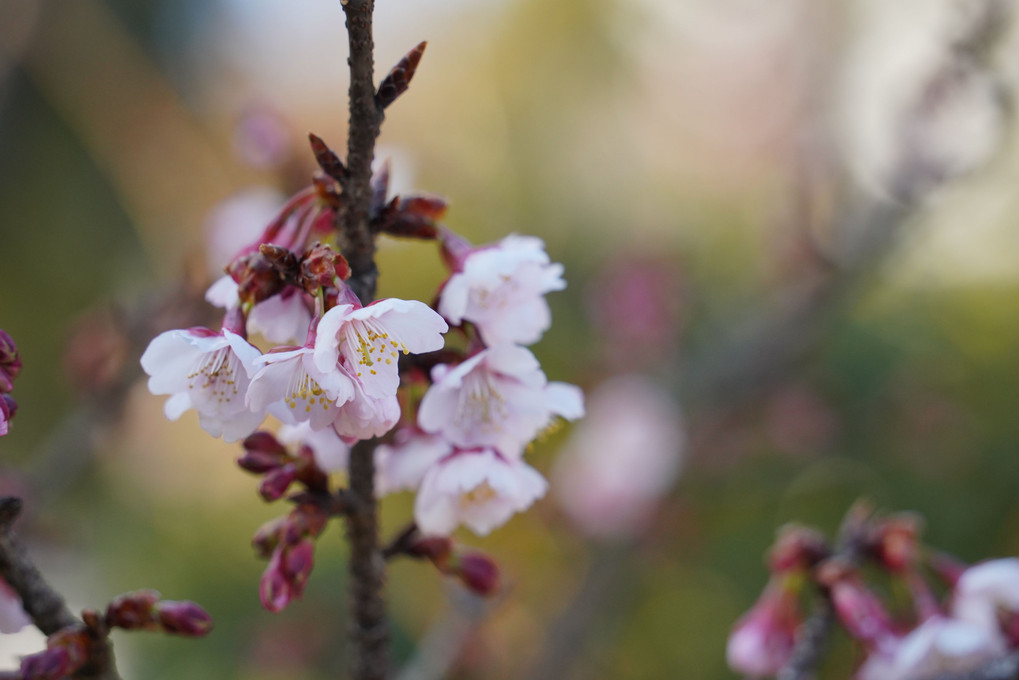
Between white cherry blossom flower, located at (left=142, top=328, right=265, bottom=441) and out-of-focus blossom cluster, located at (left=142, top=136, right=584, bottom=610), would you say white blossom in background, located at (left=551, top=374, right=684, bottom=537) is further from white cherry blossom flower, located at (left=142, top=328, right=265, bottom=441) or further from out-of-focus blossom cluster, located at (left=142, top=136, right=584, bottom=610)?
white cherry blossom flower, located at (left=142, top=328, right=265, bottom=441)

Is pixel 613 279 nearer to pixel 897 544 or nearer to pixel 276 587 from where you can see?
pixel 897 544

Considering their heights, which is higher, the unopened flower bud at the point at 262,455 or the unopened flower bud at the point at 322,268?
the unopened flower bud at the point at 322,268

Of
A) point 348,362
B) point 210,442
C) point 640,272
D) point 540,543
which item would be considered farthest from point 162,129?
point 348,362

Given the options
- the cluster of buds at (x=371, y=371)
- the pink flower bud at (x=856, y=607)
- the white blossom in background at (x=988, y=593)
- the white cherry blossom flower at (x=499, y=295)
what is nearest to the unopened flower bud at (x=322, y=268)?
the cluster of buds at (x=371, y=371)

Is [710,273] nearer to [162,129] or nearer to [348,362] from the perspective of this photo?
[162,129]

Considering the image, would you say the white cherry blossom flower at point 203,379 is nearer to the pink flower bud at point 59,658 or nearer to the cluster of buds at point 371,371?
the cluster of buds at point 371,371

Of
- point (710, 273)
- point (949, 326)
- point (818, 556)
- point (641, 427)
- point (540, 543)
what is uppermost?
point (710, 273)
